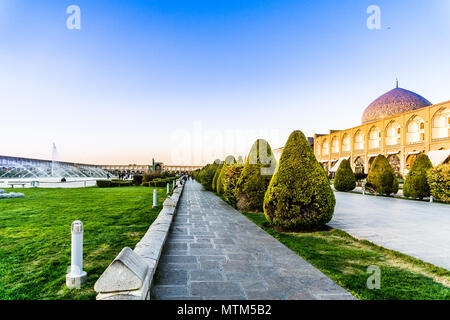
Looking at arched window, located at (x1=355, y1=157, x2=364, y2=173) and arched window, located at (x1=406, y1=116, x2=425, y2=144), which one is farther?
arched window, located at (x1=355, y1=157, x2=364, y2=173)

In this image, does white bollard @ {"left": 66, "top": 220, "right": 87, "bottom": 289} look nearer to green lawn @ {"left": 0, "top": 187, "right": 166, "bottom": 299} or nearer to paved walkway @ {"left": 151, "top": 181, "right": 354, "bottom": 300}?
green lawn @ {"left": 0, "top": 187, "right": 166, "bottom": 299}

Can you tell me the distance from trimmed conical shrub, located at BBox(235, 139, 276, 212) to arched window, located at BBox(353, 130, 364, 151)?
1638 inches

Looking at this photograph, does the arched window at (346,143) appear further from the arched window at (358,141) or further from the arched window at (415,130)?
the arched window at (415,130)

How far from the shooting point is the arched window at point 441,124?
30.0 m

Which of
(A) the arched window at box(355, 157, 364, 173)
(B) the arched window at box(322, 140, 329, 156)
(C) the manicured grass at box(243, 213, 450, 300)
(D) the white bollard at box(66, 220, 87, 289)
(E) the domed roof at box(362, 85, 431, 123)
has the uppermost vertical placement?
(E) the domed roof at box(362, 85, 431, 123)

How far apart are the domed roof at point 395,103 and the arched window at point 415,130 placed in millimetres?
10829

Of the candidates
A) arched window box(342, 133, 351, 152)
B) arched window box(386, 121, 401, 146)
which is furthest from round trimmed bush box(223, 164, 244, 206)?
arched window box(342, 133, 351, 152)

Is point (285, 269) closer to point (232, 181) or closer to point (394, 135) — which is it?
point (232, 181)

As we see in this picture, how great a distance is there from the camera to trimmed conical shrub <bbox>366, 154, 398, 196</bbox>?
52.4ft

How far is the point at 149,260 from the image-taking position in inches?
132

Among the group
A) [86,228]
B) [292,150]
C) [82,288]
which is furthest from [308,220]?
[86,228]

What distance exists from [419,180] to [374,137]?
3202 centimetres

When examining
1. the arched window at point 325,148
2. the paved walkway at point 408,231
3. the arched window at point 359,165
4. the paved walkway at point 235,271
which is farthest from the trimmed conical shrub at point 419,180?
the arched window at point 325,148

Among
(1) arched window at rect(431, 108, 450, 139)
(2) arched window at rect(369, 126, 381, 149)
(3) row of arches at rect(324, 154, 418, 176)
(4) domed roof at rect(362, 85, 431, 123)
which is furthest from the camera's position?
(4) domed roof at rect(362, 85, 431, 123)
